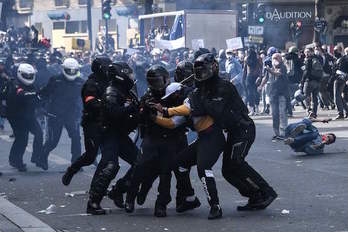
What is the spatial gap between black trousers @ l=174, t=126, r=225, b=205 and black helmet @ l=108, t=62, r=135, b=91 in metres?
0.93

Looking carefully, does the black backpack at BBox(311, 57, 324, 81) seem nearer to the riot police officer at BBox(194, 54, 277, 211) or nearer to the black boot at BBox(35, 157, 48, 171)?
the black boot at BBox(35, 157, 48, 171)

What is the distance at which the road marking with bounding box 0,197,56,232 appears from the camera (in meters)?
9.46

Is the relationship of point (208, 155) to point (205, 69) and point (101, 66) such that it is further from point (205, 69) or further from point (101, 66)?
point (101, 66)

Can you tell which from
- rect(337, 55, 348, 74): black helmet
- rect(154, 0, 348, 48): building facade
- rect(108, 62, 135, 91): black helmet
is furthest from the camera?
rect(154, 0, 348, 48): building facade

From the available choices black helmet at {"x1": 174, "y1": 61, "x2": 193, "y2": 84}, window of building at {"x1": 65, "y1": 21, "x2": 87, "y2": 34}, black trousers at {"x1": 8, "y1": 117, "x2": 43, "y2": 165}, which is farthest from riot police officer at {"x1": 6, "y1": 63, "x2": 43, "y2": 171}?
window of building at {"x1": 65, "y1": 21, "x2": 87, "y2": 34}

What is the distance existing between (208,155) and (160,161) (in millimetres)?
576

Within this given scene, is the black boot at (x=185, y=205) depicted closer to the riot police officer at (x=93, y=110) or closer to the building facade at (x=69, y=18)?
the riot police officer at (x=93, y=110)

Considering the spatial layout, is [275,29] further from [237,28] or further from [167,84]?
[167,84]

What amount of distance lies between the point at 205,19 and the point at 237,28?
1.56 meters

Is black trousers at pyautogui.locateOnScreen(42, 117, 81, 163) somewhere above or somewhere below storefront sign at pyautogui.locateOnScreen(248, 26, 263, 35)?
below

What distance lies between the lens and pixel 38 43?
33.0 m

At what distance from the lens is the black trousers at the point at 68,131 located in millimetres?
14445

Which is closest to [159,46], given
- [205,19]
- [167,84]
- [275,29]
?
[205,19]

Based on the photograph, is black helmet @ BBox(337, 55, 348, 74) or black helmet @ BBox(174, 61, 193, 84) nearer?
black helmet @ BBox(174, 61, 193, 84)
